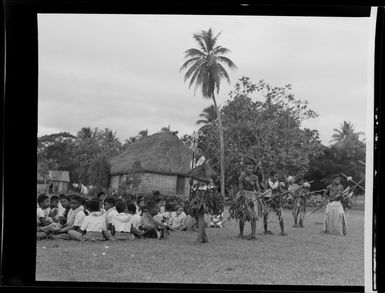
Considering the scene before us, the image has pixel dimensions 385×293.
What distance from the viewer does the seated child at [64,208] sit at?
439cm

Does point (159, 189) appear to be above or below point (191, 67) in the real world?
below

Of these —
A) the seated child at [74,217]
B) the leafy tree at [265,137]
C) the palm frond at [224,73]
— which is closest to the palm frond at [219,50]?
the palm frond at [224,73]

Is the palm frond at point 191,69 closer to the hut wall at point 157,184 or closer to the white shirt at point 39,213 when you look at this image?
the hut wall at point 157,184

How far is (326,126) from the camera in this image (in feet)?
14.5

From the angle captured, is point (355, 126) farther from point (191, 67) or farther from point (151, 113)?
point (151, 113)

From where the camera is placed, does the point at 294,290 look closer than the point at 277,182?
Yes

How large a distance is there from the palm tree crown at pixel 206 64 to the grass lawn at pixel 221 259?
1.27 meters

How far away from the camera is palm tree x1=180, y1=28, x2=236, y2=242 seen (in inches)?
169

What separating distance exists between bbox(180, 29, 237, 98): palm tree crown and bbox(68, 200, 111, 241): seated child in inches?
54.8

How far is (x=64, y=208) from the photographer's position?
4.41 meters

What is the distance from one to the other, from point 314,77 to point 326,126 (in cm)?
44

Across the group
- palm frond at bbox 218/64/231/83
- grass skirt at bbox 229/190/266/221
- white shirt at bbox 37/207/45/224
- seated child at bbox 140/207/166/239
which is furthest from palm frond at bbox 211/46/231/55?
white shirt at bbox 37/207/45/224

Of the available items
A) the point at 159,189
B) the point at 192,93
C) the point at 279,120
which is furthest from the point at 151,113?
the point at 279,120

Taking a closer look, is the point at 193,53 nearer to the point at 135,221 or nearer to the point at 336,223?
the point at 135,221
